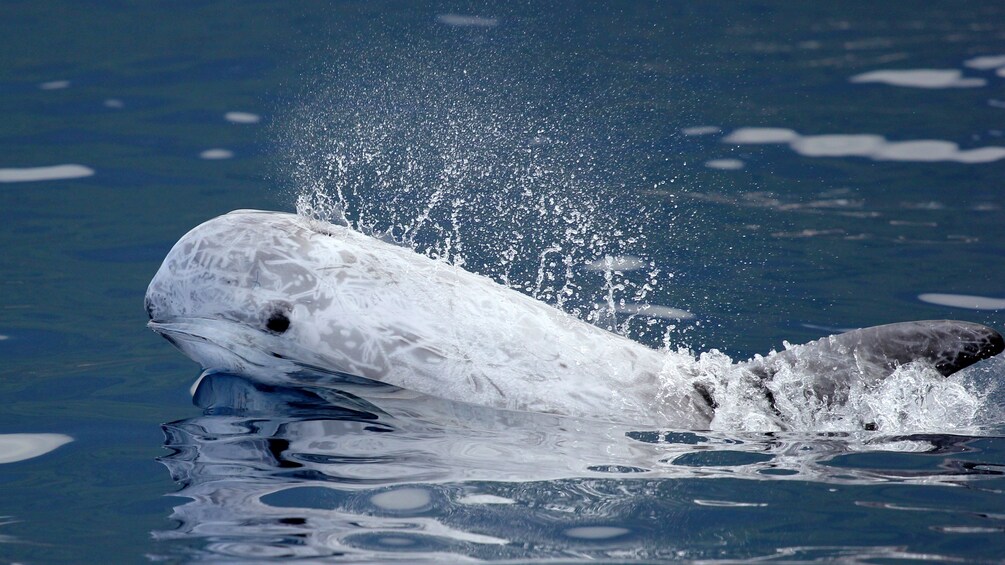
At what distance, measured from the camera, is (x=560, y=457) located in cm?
579

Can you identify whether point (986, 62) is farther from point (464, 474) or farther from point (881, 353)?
point (464, 474)

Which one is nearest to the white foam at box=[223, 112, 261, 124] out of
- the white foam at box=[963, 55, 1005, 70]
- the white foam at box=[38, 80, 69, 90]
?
the white foam at box=[38, 80, 69, 90]

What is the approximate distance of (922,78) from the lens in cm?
1289

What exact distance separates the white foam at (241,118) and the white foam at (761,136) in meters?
4.97

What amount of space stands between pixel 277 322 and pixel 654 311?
311cm

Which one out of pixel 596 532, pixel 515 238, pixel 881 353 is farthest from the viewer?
pixel 515 238

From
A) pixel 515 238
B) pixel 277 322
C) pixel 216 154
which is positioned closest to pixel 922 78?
pixel 515 238

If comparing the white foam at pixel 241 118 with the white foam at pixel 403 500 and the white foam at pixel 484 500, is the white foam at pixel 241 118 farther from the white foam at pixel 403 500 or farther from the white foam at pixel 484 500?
the white foam at pixel 484 500

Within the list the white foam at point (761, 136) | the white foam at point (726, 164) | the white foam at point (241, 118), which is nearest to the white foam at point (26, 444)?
the white foam at point (241, 118)

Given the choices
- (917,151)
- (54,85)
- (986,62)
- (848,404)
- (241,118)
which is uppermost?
(986,62)

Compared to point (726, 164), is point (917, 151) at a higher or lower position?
higher

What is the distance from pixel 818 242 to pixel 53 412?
6.04 m

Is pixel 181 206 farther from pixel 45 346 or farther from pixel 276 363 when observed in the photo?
pixel 276 363

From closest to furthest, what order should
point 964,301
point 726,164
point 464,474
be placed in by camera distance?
point 464,474
point 964,301
point 726,164
